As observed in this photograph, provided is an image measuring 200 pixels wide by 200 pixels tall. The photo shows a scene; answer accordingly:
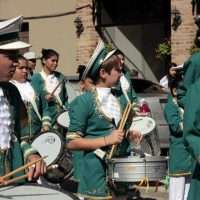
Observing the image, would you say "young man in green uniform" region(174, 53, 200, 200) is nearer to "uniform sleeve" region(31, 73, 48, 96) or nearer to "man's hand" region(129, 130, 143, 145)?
"man's hand" region(129, 130, 143, 145)

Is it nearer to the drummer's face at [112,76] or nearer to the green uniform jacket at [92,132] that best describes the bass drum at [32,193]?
the green uniform jacket at [92,132]

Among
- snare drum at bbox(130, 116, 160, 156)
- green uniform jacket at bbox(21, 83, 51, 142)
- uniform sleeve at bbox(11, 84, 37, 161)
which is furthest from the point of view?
green uniform jacket at bbox(21, 83, 51, 142)

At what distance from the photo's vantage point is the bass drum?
4453mm

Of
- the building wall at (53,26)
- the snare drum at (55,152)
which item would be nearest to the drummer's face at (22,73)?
the snare drum at (55,152)

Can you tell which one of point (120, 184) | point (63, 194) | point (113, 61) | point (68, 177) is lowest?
point (68, 177)

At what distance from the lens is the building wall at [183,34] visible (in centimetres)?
1838

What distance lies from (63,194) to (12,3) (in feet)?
64.3

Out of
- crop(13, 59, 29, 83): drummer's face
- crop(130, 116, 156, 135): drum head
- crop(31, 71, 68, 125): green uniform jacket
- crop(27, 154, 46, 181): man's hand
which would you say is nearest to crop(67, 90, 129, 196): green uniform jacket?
crop(130, 116, 156, 135): drum head

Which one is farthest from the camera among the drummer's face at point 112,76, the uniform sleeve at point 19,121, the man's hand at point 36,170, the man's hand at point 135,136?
the man's hand at point 135,136

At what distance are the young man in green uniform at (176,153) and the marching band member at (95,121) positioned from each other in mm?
2328

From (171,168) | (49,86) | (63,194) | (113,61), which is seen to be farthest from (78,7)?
(63,194)

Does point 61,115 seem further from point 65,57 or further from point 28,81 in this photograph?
point 65,57

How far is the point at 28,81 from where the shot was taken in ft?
36.1

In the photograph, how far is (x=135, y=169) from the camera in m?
6.28
